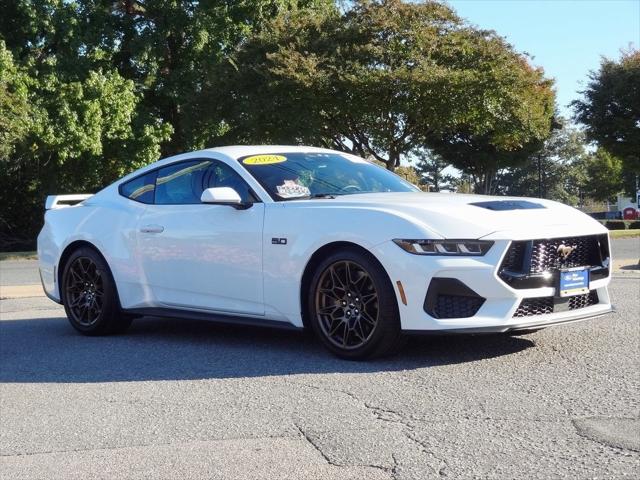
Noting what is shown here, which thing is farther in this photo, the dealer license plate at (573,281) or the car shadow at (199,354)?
the car shadow at (199,354)

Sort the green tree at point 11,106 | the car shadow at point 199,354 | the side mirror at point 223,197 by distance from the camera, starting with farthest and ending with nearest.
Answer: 1. the green tree at point 11,106
2. the side mirror at point 223,197
3. the car shadow at point 199,354

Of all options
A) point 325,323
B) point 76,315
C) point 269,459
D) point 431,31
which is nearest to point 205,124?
point 431,31

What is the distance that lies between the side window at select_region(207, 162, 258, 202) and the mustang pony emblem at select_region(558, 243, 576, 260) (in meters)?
2.23

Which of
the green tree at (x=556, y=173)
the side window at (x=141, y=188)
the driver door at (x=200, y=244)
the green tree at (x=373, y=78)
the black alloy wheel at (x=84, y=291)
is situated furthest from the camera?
the green tree at (x=556, y=173)

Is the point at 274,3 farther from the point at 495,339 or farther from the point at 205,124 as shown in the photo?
the point at 495,339

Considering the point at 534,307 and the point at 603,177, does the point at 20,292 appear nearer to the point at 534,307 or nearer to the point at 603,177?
the point at 534,307

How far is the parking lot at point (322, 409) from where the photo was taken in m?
3.62

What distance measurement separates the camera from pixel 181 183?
6871 mm

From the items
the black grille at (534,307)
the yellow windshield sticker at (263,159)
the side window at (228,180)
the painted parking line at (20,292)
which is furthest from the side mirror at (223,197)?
the painted parking line at (20,292)

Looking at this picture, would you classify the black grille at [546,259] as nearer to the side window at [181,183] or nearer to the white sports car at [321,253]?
the white sports car at [321,253]

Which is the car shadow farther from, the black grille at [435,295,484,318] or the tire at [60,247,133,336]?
the black grille at [435,295,484,318]

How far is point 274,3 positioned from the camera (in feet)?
107

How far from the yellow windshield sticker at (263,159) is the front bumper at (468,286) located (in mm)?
1605

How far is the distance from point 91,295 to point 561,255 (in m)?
4.09
